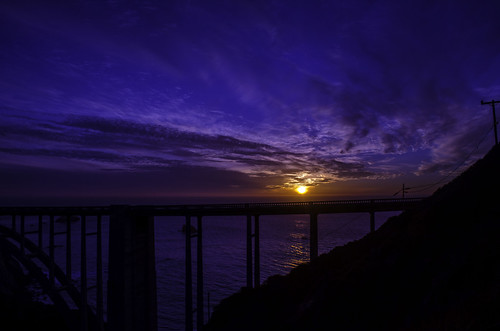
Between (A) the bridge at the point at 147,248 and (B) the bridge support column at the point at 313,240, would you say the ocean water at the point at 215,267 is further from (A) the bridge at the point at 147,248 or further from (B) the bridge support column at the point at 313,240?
(B) the bridge support column at the point at 313,240

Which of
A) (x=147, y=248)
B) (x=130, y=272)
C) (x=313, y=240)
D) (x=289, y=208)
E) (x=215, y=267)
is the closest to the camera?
(x=313, y=240)

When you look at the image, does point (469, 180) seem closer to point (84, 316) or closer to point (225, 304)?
point (225, 304)

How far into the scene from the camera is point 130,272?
23672 millimetres

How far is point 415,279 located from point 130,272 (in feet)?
73.7

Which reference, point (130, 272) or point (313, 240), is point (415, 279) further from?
point (130, 272)

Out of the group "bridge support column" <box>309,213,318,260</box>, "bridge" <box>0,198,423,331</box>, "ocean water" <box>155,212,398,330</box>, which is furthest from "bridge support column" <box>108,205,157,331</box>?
"bridge support column" <box>309,213,318,260</box>

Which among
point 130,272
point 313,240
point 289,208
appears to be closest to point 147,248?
point 130,272

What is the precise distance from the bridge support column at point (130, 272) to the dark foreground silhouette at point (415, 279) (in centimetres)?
1115

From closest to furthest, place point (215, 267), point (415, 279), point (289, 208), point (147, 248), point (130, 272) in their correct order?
point (415, 279), point (289, 208), point (130, 272), point (147, 248), point (215, 267)

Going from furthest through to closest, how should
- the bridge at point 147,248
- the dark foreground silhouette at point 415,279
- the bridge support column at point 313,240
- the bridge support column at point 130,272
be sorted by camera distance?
the bridge support column at point 130,272
the bridge at point 147,248
the bridge support column at point 313,240
the dark foreground silhouette at point 415,279

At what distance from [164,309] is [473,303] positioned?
37.4 meters

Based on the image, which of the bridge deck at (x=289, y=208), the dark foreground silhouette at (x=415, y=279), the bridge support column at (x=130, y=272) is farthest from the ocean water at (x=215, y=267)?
the dark foreground silhouette at (x=415, y=279)

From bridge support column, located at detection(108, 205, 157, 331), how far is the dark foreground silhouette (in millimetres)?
11150

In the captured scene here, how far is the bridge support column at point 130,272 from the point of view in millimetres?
22797
